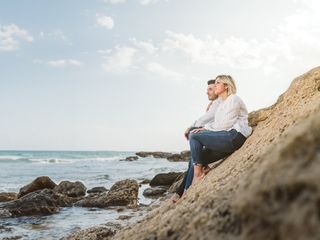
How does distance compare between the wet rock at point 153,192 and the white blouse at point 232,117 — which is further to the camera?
the wet rock at point 153,192

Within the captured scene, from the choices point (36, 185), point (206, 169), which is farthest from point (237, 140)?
point (36, 185)

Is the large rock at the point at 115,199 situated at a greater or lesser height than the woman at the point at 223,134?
lesser

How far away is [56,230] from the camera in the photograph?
10484 mm

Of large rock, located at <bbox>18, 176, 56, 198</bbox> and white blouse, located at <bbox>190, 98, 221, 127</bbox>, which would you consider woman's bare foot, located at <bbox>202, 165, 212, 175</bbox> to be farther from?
large rock, located at <bbox>18, 176, 56, 198</bbox>

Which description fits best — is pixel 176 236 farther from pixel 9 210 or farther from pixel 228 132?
pixel 9 210

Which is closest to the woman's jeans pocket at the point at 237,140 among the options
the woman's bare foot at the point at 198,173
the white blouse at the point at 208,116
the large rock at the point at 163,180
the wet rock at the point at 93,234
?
the woman's bare foot at the point at 198,173

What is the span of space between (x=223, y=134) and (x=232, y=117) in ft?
1.05

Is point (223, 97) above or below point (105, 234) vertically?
above

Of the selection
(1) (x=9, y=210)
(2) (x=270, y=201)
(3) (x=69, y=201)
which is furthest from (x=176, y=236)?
(3) (x=69, y=201)

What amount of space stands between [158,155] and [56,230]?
3070 inches

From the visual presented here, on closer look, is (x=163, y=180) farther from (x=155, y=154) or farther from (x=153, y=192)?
(x=155, y=154)

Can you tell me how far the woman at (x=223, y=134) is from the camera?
591 cm

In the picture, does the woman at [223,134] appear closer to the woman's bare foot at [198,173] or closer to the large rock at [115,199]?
the woman's bare foot at [198,173]

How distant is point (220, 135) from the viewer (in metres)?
5.91
